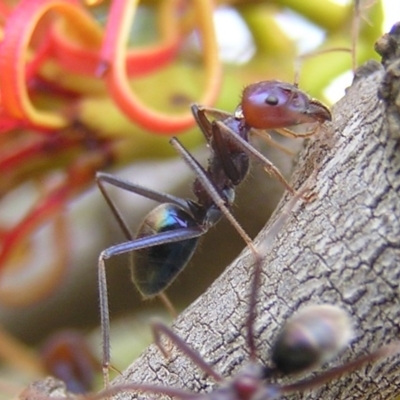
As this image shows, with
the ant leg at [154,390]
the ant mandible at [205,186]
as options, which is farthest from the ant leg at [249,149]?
the ant leg at [154,390]

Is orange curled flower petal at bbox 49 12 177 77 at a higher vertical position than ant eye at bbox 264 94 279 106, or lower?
higher

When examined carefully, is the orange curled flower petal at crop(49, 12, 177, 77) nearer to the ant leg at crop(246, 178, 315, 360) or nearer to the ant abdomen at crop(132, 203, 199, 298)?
the ant abdomen at crop(132, 203, 199, 298)

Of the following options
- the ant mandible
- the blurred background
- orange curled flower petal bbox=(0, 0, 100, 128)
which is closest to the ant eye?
the ant mandible

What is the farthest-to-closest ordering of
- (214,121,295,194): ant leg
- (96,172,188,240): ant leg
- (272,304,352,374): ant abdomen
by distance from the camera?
(96,172,188,240): ant leg, (214,121,295,194): ant leg, (272,304,352,374): ant abdomen

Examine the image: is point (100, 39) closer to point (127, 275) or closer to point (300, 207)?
point (127, 275)

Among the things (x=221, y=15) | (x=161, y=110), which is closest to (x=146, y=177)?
(x=161, y=110)

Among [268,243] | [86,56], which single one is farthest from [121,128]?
[268,243]

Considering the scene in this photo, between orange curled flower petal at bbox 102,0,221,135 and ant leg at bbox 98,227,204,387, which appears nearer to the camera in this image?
ant leg at bbox 98,227,204,387

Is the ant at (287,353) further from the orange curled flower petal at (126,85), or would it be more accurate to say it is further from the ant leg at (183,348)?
the orange curled flower petal at (126,85)
